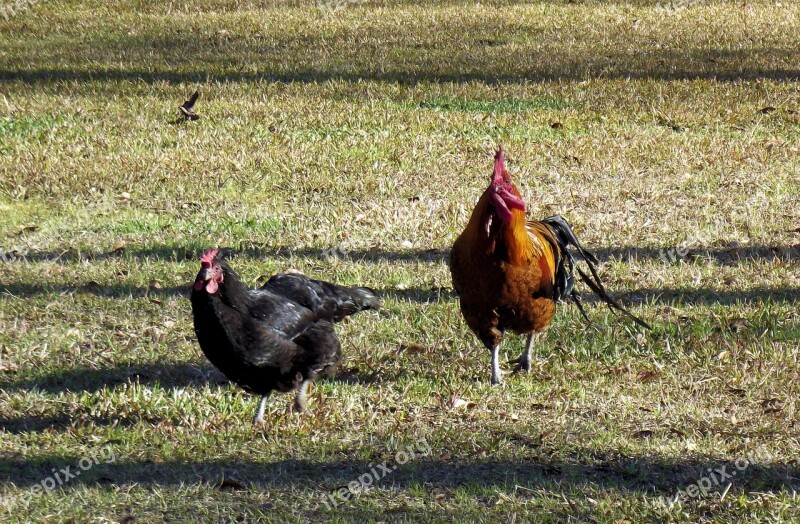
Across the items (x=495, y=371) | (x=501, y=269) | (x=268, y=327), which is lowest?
(x=495, y=371)

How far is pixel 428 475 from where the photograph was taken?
5.24m

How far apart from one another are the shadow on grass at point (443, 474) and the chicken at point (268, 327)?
1.69ft

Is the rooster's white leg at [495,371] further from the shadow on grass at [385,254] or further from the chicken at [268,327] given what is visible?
the shadow on grass at [385,254]

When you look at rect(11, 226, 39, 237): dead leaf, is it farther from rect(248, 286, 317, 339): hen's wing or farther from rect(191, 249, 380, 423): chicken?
rect(248, 286, 317, 339): hen's wing

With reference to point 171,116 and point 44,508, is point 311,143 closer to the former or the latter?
point 171,116

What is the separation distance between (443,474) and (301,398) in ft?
3.47

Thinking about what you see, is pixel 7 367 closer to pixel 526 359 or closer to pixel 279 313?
pixel 279 313

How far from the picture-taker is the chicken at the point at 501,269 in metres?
5.75

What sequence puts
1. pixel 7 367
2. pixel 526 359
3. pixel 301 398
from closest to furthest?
pixel 301 398, pixel 7 367, pixel 526 359

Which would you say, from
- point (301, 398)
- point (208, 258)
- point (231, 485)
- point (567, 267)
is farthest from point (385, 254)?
point (231, 485)

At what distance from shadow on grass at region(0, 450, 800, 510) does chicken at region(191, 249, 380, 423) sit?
514 millimetres

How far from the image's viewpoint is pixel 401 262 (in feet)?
27.5

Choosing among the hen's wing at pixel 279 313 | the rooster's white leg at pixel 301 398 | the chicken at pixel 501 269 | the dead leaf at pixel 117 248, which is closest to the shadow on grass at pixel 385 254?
the dead leaf at pixel 117 248

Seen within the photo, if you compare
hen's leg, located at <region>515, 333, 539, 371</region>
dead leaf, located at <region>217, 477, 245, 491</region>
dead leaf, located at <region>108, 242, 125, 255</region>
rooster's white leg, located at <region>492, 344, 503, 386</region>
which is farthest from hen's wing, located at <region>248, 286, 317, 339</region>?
dead leaf, located at <region>108, 242, 125, 255</region>
